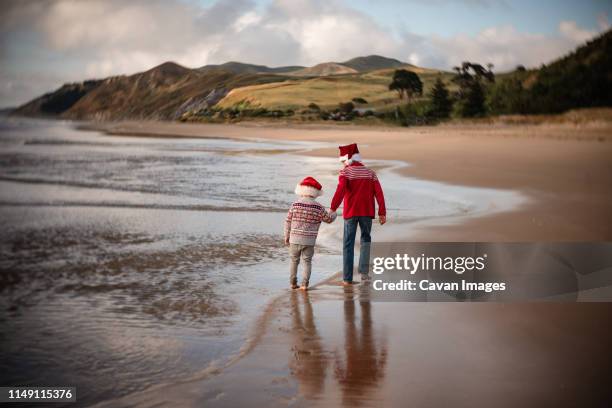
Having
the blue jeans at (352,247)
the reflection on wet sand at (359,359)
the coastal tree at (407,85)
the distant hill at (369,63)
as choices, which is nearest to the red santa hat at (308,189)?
the blue jeans at (352,247)

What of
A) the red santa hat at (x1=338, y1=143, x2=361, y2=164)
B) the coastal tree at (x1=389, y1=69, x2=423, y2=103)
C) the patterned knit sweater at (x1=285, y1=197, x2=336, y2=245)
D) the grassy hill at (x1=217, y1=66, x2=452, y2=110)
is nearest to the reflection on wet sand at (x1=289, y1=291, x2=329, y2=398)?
the patterned knit sweater at (x1=285, y1=197, x2=336, y2=245)

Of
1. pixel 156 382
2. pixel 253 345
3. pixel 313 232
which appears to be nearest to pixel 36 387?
pixel 156 382

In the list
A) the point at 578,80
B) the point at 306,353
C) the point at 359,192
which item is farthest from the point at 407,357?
the point at 578,80

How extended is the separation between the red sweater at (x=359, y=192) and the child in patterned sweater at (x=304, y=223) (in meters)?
0.43

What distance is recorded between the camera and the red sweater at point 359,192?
7359 mm

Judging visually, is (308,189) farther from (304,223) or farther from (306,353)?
(306,353)

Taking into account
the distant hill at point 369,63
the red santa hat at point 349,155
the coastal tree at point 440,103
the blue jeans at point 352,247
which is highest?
the distant hill at point 369,63

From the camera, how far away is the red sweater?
7359 mm

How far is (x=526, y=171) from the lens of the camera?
741 inches

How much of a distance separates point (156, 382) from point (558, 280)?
418cm

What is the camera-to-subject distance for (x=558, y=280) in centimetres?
667

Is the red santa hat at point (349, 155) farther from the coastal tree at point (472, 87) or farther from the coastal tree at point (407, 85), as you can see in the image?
the coastal tree at point (407, 85)

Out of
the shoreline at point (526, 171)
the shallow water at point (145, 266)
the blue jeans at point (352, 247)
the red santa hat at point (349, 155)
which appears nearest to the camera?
the shallow water at point (145, 266)

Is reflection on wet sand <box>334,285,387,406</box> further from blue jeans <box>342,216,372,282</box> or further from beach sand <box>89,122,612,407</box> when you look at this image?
blue jeans <box>342,216,372,282</box>
